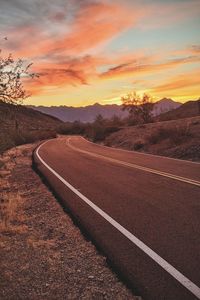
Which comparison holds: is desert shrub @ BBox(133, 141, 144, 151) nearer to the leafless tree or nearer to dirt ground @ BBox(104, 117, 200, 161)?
dirt ground @ BBox(104, 117, 200, 161)

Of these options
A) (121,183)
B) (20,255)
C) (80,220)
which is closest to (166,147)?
(121,183)

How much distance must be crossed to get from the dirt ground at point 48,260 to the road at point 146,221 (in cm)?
27

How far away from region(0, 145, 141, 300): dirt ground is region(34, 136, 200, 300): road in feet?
0.88

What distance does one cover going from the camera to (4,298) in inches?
193

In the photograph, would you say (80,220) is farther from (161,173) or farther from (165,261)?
(161,173)

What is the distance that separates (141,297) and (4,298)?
5.40 ft

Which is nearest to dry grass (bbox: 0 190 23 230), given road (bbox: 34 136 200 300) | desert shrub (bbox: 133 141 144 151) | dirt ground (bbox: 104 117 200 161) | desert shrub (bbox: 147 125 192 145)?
road (bbox: 34 136 200 300)

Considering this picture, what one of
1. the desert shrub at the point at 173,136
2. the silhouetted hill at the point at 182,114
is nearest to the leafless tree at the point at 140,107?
the silhouetted hill at the point at 182,114

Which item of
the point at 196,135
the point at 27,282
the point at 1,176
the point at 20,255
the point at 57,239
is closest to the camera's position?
the point at 27,282

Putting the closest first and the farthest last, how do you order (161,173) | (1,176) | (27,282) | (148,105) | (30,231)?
1. (27,282)
2. (30,231)
3. (161,173)
4. (1,176)
5. (148,105)

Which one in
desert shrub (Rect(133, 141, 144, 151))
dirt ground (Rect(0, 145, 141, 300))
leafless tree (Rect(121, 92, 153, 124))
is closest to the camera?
dirt ground (Rect(0, 145, 141, 300))

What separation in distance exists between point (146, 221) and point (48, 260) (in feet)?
7.34

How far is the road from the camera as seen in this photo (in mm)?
5121

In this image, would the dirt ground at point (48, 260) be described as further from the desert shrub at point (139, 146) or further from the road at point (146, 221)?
the desert shrub at point (139, 146)
